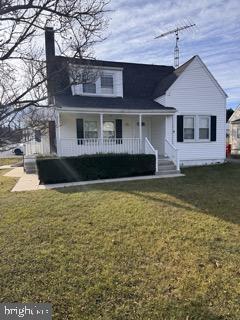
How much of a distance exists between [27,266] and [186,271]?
2275 millimetres

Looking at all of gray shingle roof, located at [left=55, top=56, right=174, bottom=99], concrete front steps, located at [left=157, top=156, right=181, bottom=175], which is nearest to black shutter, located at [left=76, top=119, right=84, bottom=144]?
gray shingle roof, located at [left=55, top=56, right=174, bottom=99]

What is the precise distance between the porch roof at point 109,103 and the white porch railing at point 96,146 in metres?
1.65

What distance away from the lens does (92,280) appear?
11.4 ft

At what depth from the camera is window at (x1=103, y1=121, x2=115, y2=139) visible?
15.6 metres

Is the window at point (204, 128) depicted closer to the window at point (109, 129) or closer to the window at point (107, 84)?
the window at point (109, 129)

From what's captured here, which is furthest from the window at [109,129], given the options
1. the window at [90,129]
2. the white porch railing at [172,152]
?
the white porch railing at [172,152]

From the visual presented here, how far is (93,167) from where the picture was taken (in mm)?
11844

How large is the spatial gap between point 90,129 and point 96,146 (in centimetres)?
199

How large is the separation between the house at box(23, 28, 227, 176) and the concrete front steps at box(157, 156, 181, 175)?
0.05 m

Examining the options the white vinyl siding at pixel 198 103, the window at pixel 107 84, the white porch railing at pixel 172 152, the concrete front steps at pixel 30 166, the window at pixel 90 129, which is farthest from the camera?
the window at pixel 107 84

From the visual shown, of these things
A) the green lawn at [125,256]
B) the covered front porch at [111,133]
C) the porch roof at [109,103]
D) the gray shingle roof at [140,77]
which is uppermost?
the gray shingle roof at [140,77]

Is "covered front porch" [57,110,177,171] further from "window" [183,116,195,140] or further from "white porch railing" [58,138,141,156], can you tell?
"window" [183,116,195,140]

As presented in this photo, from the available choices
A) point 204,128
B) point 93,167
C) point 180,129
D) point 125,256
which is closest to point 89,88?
point 180,129

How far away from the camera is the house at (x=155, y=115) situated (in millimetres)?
14008
